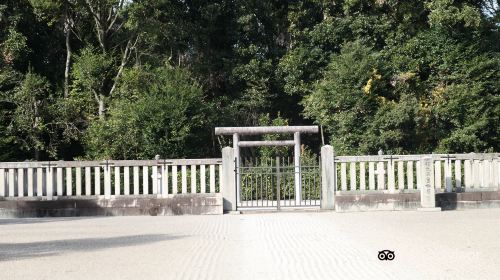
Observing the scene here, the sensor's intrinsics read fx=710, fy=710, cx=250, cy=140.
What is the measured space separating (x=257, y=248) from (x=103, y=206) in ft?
34.6

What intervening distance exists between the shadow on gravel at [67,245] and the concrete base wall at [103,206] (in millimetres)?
6816

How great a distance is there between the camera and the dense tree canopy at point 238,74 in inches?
1212

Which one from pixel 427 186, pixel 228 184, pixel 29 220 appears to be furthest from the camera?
pixel 228 184

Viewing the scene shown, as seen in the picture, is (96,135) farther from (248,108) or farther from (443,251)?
(443,251)

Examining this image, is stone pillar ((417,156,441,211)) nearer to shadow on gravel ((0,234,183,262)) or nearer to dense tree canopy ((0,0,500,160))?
dense tree canopy ((0,0,500,160))

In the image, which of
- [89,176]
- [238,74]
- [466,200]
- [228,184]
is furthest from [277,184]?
[238,74]

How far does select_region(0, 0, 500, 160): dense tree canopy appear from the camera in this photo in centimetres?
3080

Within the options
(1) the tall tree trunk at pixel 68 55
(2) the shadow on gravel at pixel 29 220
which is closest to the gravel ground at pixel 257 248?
(2) the shadow on gravel at pixel 29 220

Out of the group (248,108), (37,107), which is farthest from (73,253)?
(248,108)

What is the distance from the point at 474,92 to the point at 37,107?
64.6ft

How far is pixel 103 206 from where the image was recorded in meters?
21.7

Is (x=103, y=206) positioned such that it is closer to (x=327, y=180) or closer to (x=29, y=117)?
(x=327, y=180)

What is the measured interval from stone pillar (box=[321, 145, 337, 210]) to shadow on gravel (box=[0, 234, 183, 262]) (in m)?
8.19

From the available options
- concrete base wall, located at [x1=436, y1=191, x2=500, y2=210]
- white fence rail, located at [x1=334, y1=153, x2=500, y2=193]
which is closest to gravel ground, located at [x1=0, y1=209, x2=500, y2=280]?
white fence rail, located at [x1=334, y1=153, x2=500, y2=193]
